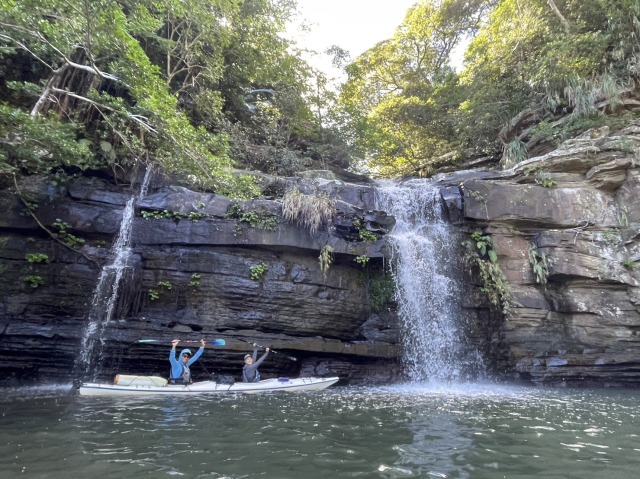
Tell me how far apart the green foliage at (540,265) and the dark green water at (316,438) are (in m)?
3.91

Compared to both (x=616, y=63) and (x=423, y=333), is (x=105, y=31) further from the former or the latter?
(x=616, y=63)

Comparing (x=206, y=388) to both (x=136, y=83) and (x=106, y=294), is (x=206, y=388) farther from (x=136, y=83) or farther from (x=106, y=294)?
(x=136, y=83)

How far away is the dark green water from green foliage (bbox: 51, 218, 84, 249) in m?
4.06

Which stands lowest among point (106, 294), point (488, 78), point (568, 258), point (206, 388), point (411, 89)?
point (206, 388)

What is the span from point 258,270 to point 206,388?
330cm

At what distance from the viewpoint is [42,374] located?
1017 cm

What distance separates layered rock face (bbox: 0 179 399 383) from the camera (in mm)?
10359

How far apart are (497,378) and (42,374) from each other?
38.3ft

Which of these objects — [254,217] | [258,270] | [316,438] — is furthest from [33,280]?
[316,438]

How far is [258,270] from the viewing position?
448 inches

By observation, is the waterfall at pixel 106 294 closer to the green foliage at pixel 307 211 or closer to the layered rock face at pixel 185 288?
the layered rock face at pixel 185 288

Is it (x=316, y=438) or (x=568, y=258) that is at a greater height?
(x=568, y=258)

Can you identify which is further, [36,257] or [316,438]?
[36,257]

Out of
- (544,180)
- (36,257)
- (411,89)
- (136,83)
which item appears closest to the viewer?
(136,83)
